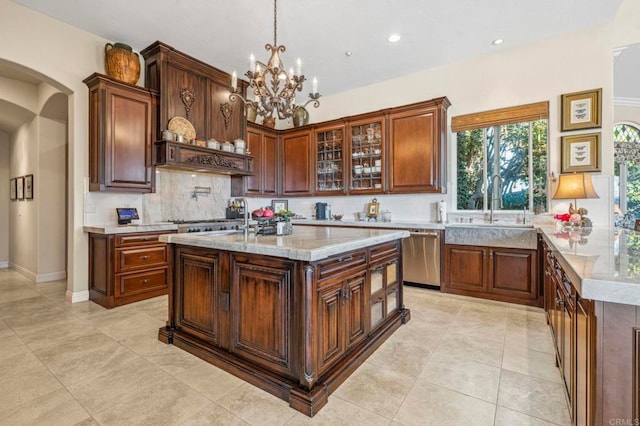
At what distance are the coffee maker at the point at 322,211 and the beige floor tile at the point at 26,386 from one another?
13.3 ft

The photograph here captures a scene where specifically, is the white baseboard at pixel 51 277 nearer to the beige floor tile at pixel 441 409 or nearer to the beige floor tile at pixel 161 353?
the beige floor tile at pixel 161 353

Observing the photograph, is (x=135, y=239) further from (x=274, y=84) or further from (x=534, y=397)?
(x=534, y=397)

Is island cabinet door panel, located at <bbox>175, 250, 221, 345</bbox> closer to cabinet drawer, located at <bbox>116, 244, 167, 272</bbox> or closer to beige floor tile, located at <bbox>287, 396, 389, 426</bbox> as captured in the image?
beige floor tile, located at <bbox>287, 396, 389, 426</bbox>

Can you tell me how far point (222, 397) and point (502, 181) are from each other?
428cm

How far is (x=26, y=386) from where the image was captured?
74.4 inches

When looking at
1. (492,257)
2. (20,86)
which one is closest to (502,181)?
(492,257)

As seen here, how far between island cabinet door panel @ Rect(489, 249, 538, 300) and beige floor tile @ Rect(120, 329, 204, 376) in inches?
130

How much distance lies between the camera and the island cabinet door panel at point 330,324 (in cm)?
182

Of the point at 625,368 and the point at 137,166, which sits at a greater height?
the point at 137,166

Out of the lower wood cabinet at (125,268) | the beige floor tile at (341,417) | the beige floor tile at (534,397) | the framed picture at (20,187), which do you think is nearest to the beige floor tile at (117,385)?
the beige floor tile at (341,417)

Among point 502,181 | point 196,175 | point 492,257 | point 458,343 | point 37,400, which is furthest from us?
point 196,175

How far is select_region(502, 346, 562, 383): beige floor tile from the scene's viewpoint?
6.66 feet

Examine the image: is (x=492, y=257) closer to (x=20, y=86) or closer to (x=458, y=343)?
(x=458, y=343)

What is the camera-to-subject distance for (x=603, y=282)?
0.93 meters
